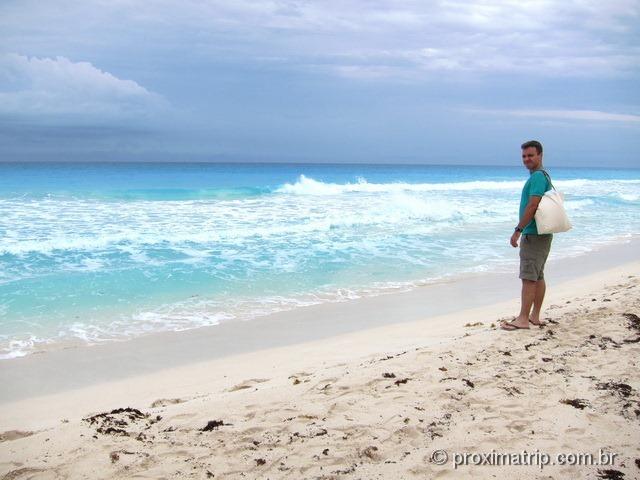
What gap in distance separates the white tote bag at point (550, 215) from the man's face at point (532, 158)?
0.34 metres

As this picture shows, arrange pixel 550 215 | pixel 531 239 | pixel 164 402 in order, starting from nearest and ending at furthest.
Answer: pixel 164 402
pixel 550 215
pixel 531 239

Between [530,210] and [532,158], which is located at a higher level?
[532,158]

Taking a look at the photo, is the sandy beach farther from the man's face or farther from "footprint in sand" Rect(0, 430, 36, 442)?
the man's face

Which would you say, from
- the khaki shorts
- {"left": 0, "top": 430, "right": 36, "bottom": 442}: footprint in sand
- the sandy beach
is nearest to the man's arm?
the khaki shorts

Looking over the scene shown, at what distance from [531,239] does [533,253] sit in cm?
15

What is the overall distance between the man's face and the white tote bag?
0.34 meters

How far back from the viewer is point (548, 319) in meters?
6.07

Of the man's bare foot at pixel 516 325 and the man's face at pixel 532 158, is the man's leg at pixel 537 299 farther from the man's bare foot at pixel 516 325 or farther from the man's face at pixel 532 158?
the man's face at pixel 532 158

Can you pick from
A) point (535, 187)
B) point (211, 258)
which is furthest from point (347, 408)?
point (211, 258)

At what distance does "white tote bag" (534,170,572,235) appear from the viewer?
5.39 m

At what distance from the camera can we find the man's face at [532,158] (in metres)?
5.50

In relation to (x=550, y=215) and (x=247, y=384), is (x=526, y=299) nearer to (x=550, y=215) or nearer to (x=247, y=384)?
(x=550, y=215)

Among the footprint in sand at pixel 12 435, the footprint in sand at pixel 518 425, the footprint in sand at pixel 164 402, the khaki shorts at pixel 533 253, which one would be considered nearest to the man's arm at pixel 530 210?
the khaki shorts at pixel 533 253

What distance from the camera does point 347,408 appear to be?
3879 millimetres
